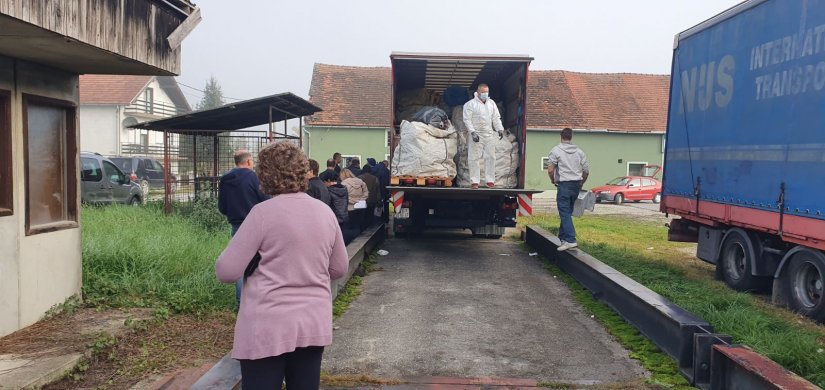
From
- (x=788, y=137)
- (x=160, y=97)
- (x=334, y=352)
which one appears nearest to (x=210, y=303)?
(x=334, y=352)

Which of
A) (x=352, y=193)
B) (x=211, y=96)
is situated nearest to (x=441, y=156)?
(x=352, y=193)

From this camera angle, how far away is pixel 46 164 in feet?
20.2

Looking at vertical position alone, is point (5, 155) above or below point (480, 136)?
below

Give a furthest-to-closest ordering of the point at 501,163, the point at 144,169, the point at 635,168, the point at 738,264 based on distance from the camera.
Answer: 1. the point at 635,168
2. the point at 144,169
3. the point at 501,163
4. the point at 738,264

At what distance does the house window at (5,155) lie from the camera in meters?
5.47

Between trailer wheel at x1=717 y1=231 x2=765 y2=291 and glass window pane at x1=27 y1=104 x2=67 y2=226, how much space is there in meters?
7.64

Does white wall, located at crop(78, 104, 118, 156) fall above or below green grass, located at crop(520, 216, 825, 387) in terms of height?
above

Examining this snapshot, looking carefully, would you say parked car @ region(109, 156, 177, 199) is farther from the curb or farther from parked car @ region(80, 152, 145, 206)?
the curb

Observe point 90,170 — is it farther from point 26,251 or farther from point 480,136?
point 26,251

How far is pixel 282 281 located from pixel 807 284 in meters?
6.30

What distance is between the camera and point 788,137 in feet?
22.6

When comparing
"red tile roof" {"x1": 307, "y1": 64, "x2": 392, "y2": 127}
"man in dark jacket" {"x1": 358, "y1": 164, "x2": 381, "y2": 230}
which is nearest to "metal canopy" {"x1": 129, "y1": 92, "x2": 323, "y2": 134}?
"man in dark jacket" {"x1": 358, "y1": 164, "x2": 381, "y2": 230}

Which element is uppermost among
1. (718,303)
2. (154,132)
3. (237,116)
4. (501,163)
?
(154,132)

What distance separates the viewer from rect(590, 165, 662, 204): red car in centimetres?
2908
